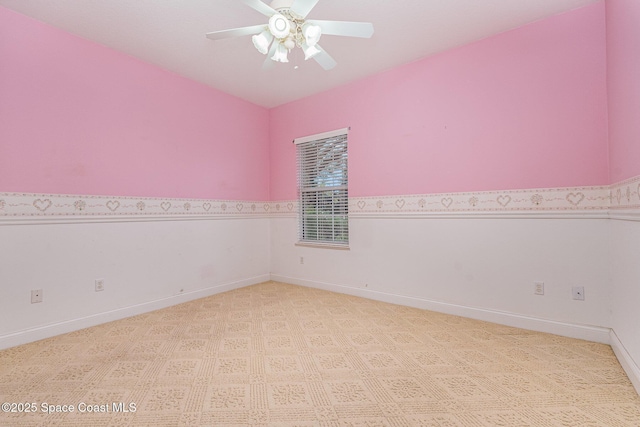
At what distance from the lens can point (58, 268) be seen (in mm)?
2547

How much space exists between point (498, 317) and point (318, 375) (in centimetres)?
187

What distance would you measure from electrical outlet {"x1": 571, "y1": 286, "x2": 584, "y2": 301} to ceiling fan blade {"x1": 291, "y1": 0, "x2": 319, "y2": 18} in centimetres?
293

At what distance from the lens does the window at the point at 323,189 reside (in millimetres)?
3889

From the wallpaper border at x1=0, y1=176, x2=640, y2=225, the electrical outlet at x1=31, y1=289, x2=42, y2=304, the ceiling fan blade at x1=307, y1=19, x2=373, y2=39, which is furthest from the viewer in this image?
the electrical outlet at x1=31, y1=289, x2=42, y2=304

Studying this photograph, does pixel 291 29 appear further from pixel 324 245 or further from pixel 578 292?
pixel 578 292

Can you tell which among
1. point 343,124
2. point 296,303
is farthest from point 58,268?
point 343,124

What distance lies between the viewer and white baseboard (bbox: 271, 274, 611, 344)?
230 centimetres

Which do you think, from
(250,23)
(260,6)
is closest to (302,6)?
(260,6)

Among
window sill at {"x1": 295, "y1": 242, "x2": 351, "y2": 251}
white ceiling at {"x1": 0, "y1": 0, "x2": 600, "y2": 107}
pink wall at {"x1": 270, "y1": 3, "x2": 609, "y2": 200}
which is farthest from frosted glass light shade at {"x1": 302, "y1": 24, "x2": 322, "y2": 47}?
window sill at {"x1": 295, "y1": 242, "x2": 351, "y2": 251}

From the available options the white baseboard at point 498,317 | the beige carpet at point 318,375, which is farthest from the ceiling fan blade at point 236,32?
the white baseboard at point 498,317

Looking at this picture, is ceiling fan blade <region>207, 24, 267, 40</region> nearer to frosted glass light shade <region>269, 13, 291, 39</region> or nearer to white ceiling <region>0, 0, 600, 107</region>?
frosted glass light shade <region>269, 13, 291, 39</region>

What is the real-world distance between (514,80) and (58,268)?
4.42 meters

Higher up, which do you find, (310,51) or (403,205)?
(310,51)

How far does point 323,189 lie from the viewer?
4.08m
